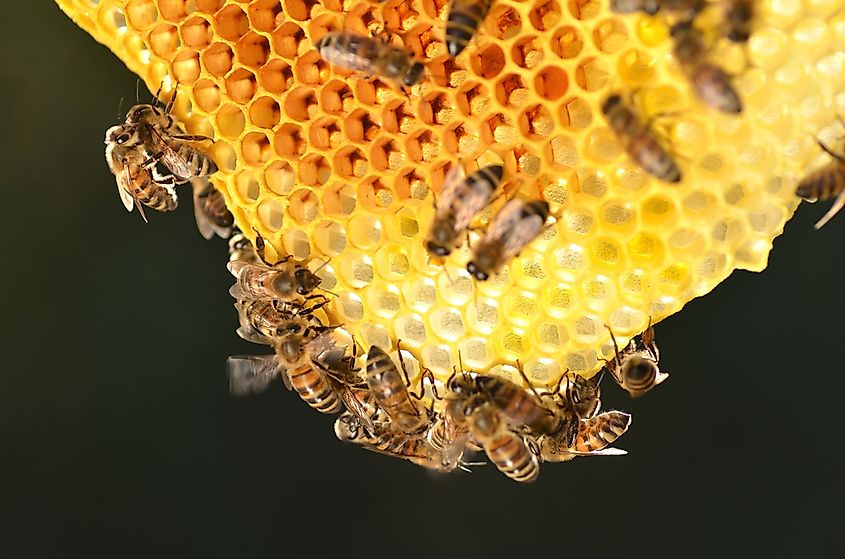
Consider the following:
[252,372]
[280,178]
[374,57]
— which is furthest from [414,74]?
[252,372]

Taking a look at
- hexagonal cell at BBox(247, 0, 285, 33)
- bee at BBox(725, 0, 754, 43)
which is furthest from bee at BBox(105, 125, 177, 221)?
bee at BBox(725, 0, 754, 43)

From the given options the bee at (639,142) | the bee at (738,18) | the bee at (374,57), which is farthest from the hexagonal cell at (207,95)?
the bee at (738,18)

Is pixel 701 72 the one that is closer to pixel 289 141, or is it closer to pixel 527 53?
pixel 527 53

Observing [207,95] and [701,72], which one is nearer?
[701,72]

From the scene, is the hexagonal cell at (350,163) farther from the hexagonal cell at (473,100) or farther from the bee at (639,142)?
the bee at (639,142)

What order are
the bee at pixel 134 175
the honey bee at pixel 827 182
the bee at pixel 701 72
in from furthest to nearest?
the bee at pixel 134 175
the honey bee at pixel 827 182
the bee at pixel 701 72

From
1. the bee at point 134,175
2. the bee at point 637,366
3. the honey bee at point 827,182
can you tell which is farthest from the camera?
the bee at point 134,175

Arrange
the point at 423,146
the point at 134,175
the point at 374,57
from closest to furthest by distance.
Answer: the point at 374,57
the point at 423,146
the point at 134,175
